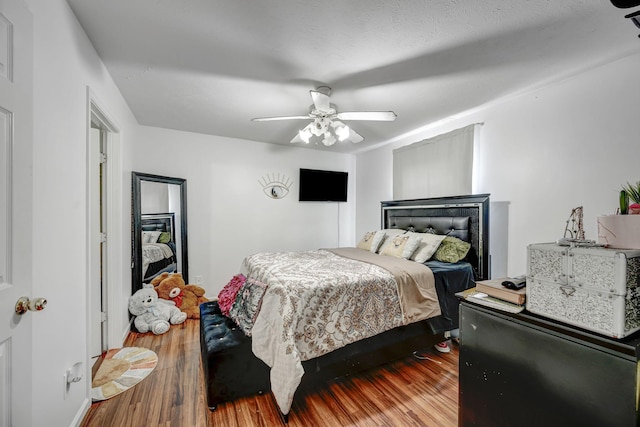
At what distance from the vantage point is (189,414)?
5.61ft

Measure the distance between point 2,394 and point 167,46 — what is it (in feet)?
6.48

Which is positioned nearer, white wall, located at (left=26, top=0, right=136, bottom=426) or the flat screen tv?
white wall, located at (left=26, top=0, right=136, bottom=426)

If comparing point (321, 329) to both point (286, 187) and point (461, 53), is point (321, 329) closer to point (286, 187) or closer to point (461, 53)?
point (461, 53)

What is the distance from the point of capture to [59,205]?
4.44 feet

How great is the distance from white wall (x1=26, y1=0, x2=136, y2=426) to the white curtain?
11.2 ft

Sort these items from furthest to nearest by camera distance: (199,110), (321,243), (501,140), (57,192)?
(321,243) < (199,110) < (501,140) < (57,192)

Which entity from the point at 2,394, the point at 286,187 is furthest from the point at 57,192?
the point at 286,187

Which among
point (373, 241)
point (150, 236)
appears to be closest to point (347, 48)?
point (373, 241)

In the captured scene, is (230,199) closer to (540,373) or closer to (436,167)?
(436,167)

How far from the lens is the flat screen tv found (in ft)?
14.9

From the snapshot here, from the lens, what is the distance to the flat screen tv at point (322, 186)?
454 centimetres

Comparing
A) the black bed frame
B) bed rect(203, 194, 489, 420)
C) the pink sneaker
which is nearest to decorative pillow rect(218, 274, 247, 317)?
bed rect(203, 194, 489, 420)

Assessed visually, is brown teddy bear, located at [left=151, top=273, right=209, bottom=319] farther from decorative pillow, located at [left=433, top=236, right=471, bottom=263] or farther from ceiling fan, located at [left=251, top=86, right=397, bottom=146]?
decorative pillow, located at [left=433, top=236, right=471, bottom=263]

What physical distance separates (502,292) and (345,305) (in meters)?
1.04
